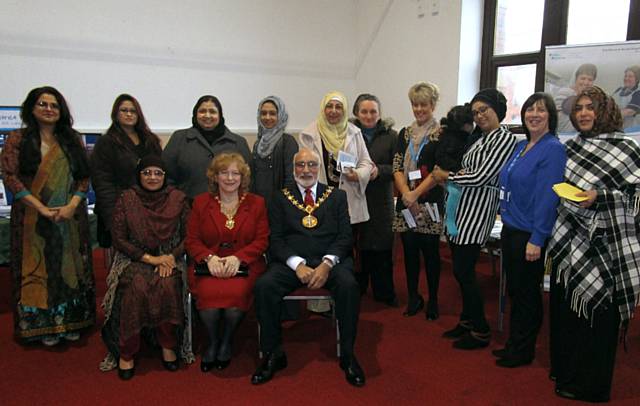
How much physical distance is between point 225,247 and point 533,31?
4.10 m

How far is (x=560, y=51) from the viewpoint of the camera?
4238 mm

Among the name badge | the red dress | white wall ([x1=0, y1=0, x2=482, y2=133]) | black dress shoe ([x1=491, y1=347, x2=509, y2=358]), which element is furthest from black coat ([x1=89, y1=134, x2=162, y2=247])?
white wall ([x1=0, y1=0, x2=482, y2=133])

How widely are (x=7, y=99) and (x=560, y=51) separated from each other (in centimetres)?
504

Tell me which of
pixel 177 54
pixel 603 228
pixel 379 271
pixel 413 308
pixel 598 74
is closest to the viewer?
pixel 603 228

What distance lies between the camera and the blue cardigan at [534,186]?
2154 millimetres

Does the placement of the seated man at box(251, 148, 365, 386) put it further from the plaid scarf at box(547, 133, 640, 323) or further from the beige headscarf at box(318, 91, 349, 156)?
the plaid scarf at box(547, 133, 640, 323)

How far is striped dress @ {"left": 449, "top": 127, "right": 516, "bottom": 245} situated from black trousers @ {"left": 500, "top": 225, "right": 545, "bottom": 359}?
0.59 feet

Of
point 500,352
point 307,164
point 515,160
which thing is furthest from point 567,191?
point 307,164

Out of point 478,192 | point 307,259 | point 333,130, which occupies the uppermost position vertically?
point 333,130

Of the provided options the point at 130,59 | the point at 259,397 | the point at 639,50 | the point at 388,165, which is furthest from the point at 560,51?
the point at 130,59

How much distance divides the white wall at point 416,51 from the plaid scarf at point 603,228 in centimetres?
327

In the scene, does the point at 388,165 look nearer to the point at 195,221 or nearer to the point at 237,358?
the point at 195,221

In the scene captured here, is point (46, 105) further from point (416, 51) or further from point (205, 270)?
point (416, 51)

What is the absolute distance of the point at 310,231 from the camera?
2674 mm
